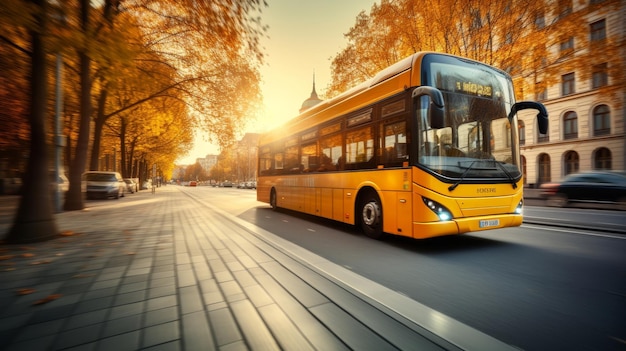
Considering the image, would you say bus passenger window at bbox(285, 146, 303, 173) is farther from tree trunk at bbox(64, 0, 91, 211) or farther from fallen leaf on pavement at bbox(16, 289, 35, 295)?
tree trunk at bbox(64, 0, 91, 211)

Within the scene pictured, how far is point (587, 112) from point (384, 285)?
107 feet

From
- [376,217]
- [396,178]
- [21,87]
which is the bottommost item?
[376,217]

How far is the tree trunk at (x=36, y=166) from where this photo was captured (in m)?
5.28

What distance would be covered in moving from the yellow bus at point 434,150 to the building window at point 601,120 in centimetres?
2714

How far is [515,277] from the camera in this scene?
3504mm

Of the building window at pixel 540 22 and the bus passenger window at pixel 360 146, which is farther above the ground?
the building window at pixel 540 22

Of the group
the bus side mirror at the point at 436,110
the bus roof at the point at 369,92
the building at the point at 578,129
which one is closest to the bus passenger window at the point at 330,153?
the bus roof at the point at 369,92

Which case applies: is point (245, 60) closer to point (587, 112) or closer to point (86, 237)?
point (86, 237)

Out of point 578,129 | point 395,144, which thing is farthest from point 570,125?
point 395,144

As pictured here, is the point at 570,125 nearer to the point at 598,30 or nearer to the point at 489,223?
the point at 598,30

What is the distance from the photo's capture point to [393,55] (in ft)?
51.2

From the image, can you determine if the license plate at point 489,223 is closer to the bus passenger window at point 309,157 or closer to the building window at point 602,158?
the bus passenger window at point 309,157

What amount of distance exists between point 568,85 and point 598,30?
15.9 ft

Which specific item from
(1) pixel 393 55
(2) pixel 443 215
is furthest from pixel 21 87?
(1) pixel 393 55
